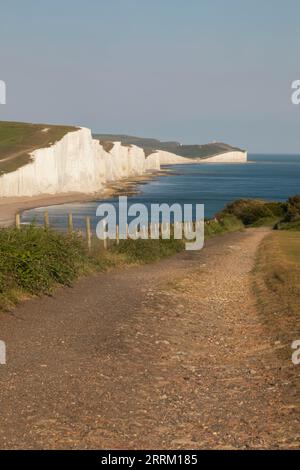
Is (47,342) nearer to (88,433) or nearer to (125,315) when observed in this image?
(125,315)

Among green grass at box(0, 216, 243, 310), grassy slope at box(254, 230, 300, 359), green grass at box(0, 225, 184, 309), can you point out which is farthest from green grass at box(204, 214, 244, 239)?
green grass at box(0, 225, 184, 309)

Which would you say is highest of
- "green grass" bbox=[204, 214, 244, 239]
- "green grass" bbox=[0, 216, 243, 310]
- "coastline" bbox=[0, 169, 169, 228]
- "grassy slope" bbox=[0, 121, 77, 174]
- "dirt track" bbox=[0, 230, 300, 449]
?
"grassy slope" bbox=[0, 121, 77, 174]

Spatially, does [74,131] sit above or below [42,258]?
above

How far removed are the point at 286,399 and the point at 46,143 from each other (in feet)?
330

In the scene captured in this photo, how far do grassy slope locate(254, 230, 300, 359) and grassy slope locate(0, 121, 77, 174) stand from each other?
2777 inches

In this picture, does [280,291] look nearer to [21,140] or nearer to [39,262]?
[39,262]

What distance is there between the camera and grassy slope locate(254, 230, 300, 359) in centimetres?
1253

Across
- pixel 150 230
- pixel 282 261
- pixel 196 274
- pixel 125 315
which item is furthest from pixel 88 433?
pixel 150 230

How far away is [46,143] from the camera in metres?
106

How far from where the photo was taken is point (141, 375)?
9.44 meters

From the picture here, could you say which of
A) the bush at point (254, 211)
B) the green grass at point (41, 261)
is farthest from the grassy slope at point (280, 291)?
the bush at point (254, 211)

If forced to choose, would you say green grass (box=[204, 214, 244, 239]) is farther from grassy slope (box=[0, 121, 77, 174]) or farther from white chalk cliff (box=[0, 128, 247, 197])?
grassy slope (box=[0, 121, 77, 174])

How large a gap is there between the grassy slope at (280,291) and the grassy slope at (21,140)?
7053 cm

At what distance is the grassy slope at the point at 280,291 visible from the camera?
1253 centimetres
